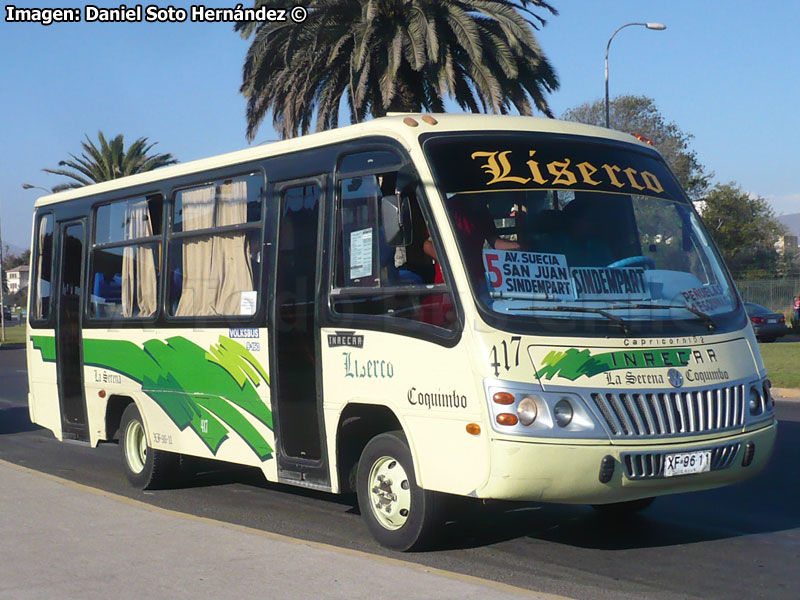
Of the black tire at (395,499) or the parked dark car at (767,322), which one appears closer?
the black tire at (395,499)

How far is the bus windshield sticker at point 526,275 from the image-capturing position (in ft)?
22.1

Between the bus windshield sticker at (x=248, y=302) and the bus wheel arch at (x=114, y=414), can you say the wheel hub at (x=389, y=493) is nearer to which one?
the bus windshield sticker at (x=248, y=302)

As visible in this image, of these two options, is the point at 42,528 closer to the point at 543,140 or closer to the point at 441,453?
the point at 441,453

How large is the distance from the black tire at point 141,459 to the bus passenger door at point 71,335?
34.4 inches

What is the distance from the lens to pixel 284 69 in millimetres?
24156

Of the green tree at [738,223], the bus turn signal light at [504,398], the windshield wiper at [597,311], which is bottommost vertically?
the bus turn signal light at [504,398]

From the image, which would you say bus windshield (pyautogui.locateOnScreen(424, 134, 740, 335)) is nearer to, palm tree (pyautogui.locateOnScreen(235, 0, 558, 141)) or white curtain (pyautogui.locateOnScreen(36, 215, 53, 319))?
white curtain (pyautogui.locateOnScreen(36, 215, 53, 319))

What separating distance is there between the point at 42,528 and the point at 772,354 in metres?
22.1

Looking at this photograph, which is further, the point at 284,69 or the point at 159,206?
the point at 284,69

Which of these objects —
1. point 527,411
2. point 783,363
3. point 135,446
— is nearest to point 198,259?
point 135,446

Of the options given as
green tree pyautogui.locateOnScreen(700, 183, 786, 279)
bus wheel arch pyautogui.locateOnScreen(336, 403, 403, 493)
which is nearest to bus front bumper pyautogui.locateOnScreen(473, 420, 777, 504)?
bus wheel arch pyautogui.locateOnScreen(336, 403, 403, 493)

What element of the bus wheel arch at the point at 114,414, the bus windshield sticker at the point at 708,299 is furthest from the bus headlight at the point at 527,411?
the bus wheel arch at the point at 114,414

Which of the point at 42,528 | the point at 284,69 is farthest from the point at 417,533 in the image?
the point at 284,69

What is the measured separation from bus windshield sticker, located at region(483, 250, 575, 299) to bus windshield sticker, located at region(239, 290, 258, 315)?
252 centimetres
